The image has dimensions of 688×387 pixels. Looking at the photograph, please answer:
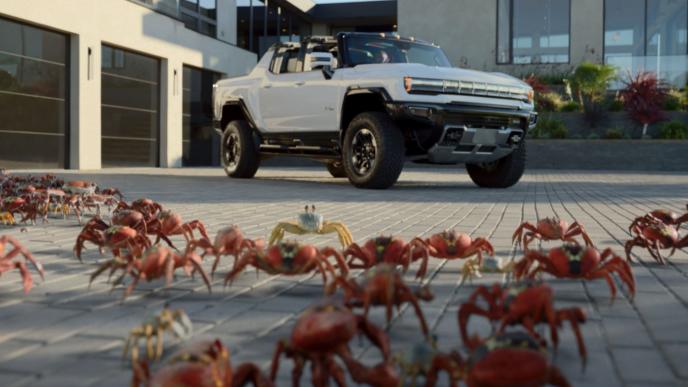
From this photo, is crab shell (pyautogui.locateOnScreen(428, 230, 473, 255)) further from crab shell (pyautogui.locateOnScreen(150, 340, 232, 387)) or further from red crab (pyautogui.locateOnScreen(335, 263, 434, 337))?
crab shell (pyautogui.locateOnScreen(150, 340, 232, 387))

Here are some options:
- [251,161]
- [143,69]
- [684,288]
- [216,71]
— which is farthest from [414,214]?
[216,71]

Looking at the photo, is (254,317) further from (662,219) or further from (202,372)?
(662,219)

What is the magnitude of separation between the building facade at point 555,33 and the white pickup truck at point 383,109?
1755 cm

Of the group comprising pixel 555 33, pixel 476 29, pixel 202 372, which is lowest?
pixel 202 372

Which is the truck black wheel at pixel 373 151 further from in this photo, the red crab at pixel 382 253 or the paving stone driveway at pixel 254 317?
the red crab at pixel 382 253

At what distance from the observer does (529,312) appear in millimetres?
1952

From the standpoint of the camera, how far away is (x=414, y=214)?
7.06 meters

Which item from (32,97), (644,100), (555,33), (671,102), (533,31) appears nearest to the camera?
(32,97)

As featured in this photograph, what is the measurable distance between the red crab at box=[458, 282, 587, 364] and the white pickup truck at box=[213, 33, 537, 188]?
7950 millimetres

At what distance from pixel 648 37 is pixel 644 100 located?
216 inches

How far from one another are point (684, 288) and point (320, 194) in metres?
6.89

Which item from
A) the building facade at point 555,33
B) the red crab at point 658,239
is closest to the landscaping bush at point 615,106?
the building facade at point 555,33

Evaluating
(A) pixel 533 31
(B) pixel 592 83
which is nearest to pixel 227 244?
(B) pixel 592 83

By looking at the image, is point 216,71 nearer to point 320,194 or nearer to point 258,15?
point 258,15
